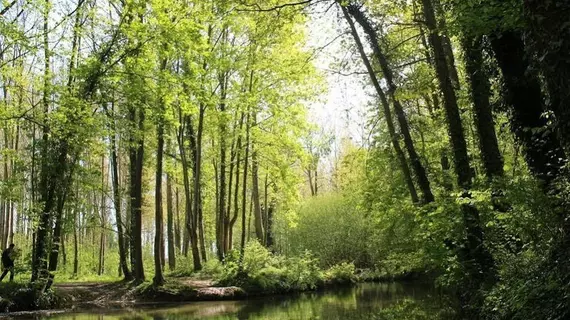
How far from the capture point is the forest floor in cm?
1739

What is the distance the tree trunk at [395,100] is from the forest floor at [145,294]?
9550 mm

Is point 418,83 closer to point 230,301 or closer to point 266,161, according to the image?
point 230,301

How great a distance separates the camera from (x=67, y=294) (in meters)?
17.0

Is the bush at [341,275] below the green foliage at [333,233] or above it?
below

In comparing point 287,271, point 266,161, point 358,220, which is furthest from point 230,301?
point 358,220

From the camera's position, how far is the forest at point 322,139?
7.13 m

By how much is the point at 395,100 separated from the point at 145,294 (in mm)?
11661

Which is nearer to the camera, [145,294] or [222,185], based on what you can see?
[145,294]

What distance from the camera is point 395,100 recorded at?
39.2 feet

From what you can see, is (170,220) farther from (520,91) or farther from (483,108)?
(520,91)

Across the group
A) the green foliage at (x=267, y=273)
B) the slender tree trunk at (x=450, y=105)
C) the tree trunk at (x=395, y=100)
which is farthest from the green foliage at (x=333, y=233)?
the slender tree trunk at (x=450, y=105)

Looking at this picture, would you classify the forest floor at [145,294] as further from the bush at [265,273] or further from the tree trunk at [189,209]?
the tree trunk at [189,209]

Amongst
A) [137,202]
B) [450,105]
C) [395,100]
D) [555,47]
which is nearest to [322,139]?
[137,202]

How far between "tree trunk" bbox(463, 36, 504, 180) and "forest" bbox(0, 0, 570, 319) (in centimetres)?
4
